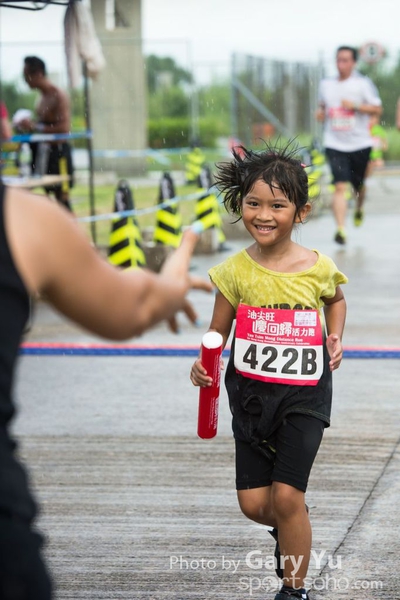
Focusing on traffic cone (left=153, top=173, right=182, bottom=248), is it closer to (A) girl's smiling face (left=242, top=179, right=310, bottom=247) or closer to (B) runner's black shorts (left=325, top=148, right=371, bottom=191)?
(B) runner's black shorts (left=325, top=148, right=371, bottom=191)

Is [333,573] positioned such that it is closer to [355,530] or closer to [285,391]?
[355,530]

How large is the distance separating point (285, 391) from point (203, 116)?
28.6 metres

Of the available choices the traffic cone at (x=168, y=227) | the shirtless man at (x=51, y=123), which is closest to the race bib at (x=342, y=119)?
the traffic cone at (x=168, y=227)

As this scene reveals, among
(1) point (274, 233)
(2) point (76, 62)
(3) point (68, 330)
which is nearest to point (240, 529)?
(1) point (274, 233)

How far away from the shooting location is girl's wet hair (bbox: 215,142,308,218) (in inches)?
134

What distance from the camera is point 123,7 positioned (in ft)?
71.5

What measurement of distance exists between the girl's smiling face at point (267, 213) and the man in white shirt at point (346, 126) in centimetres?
840

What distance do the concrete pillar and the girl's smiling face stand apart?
56.8 feet

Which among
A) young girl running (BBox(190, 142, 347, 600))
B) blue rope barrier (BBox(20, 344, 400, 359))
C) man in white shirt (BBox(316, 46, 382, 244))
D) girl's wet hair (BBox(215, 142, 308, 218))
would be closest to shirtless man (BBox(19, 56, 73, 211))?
man in white shirt (BBox(316, 46, 382, 244))

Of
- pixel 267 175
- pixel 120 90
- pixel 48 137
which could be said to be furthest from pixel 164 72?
pixel 267 175

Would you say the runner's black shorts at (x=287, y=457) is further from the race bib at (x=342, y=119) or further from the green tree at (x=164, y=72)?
the green tree at (x=164, y=72)

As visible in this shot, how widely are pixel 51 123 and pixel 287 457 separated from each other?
32.4 feet

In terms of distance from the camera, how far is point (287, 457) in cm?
330

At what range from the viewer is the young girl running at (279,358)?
130 inches
